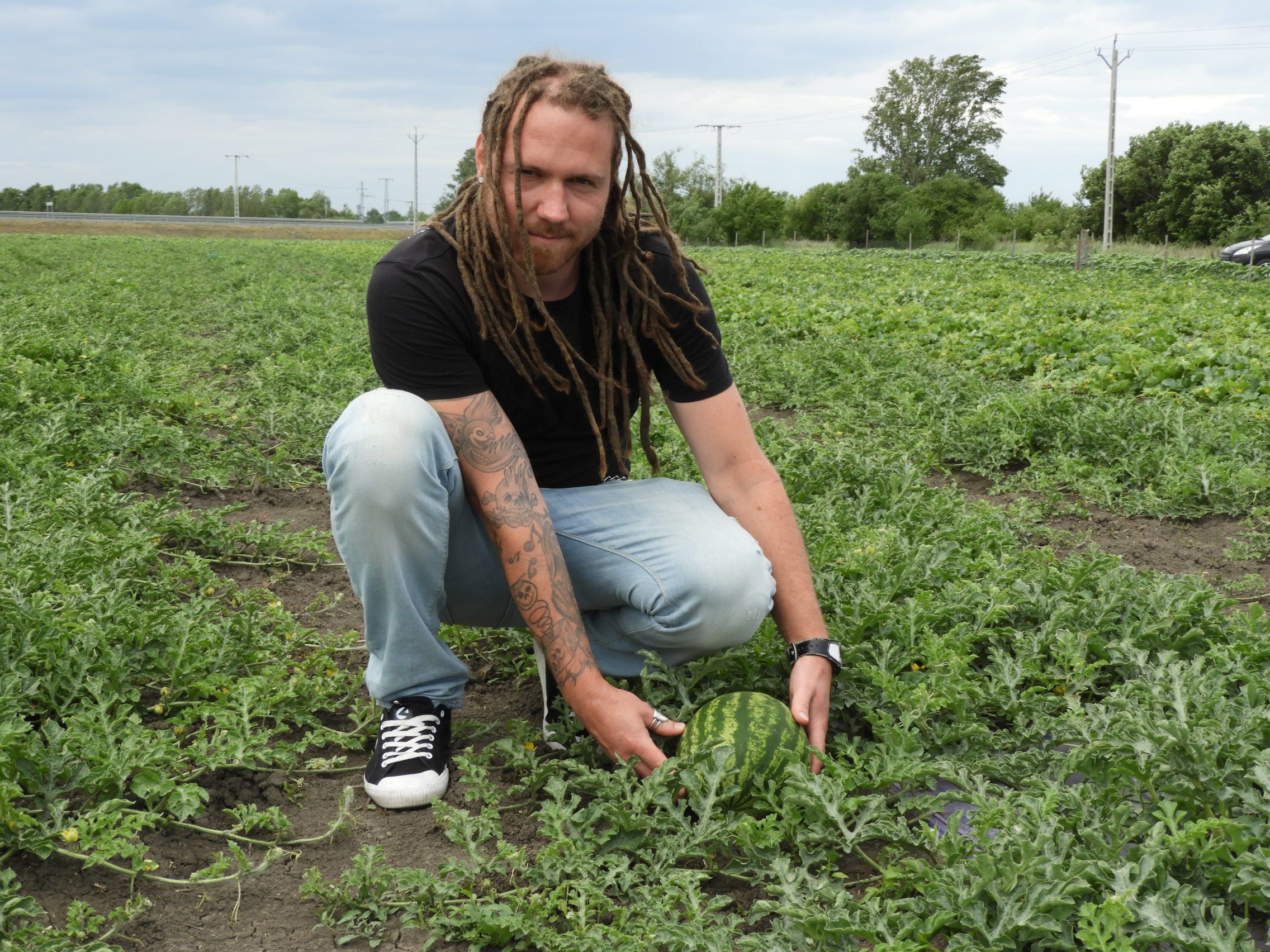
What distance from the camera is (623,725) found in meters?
2.68

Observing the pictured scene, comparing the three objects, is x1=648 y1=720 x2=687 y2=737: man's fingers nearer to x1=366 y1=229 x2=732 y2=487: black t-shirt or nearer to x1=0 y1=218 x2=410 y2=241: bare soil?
x1=366 y1=229 x2=732 y2=487: black t-shirt

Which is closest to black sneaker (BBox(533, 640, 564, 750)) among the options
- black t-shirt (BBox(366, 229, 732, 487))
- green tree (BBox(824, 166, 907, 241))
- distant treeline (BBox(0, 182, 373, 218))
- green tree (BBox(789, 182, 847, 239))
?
black t-shirt (BBox(366, 229, 732, 487))

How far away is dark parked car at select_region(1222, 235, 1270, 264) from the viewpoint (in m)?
29.5

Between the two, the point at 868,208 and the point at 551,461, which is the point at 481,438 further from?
the point at 868,208

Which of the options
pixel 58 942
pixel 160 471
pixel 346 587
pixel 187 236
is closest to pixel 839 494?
pixel 346 587

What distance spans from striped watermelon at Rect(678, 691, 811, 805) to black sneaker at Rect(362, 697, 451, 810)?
2.18ft

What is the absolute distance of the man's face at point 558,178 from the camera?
273 cm

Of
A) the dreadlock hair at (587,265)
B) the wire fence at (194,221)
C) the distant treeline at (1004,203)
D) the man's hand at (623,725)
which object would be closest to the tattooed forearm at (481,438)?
the dreadlock hair at (587,265)

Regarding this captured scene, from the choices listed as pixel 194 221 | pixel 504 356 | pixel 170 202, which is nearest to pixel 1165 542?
pixel 504 356

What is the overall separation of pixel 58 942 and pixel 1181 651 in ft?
10.2

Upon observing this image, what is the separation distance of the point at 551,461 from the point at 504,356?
380mm

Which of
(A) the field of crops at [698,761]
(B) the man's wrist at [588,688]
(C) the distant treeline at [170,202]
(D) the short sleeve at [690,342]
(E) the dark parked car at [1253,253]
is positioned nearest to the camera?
(A) the field of crops at [698,761]

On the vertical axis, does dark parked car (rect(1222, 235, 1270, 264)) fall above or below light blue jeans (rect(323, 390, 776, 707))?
above

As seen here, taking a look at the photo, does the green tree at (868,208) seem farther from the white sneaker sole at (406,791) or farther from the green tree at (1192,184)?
the white sneaker sole at (406,791)
